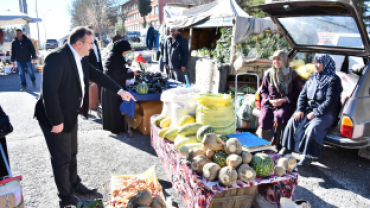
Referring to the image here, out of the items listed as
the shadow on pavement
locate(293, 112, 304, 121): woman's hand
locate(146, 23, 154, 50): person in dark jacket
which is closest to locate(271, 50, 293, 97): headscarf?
locate(293, 112, 304, 121): woman's hand

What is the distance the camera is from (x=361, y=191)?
10.9 feet

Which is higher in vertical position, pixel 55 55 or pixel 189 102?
pixel 55 55

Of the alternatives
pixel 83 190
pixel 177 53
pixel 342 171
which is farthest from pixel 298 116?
pixel 177 53

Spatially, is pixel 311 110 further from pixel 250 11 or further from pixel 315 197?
pixel 250 11

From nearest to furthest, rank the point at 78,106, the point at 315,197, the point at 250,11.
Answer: the point at 78,106
the point at 315,197
the point at 250,11

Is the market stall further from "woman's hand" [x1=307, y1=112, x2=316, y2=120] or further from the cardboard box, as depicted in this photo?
the cardboard box

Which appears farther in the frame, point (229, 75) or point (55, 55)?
point (229, 75)

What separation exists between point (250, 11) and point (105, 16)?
3772 cm

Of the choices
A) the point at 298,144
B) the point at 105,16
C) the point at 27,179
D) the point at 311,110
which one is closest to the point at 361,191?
the point at 298,144

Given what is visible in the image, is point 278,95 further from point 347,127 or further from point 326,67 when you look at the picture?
point 347,127

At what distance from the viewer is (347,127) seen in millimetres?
3484

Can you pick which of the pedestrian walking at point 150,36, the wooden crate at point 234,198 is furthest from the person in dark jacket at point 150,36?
the wooden crate at point 234,198

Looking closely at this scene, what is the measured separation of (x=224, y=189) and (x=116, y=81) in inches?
139

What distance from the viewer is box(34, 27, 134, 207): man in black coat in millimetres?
2414
